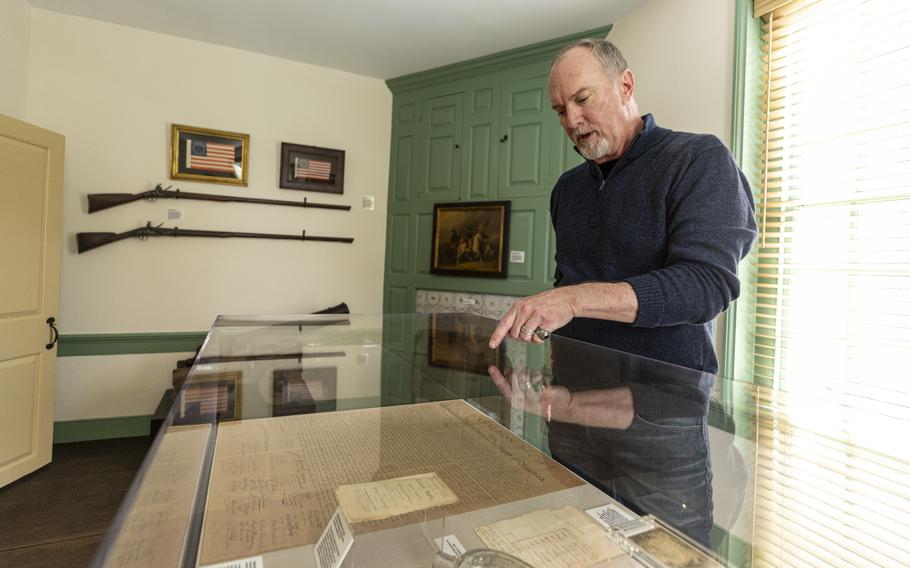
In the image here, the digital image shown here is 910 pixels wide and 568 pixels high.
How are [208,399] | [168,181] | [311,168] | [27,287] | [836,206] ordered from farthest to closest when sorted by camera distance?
1. [311,168]
2. [168,181]
3. [27,287]
4. [836,206]
5. [208,399]

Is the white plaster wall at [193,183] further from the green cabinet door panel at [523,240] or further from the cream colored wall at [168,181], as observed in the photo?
the green cabinet door panel at [523,240]

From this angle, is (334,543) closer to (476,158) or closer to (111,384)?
(476,158)

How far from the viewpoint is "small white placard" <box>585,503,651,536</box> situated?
1.53 feet

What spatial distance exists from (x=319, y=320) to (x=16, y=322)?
3053 mm

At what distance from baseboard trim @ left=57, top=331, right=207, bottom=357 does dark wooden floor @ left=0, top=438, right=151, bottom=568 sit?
2.56 feet

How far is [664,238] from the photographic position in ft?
4.54

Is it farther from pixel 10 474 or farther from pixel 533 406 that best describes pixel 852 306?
pixel 10 474

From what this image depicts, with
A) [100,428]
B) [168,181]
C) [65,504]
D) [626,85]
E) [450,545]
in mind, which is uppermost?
[168,181]

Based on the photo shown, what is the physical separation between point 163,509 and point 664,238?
1325mm

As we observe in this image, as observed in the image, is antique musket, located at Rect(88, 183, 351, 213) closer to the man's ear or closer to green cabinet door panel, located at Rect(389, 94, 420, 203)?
green cabinet door panel, located at Rect(389, 94, 420, 203)

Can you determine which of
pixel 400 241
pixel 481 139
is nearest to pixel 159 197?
pixel 400 241

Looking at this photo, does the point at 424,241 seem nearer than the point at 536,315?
No

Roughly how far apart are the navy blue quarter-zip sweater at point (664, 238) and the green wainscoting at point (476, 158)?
8.43 feet

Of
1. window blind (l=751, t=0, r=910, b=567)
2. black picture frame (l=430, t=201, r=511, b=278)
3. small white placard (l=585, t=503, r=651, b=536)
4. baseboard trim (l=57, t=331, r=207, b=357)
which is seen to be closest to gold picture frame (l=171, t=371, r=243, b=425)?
small white placard (l=585, t=503, r=651, b=536)
